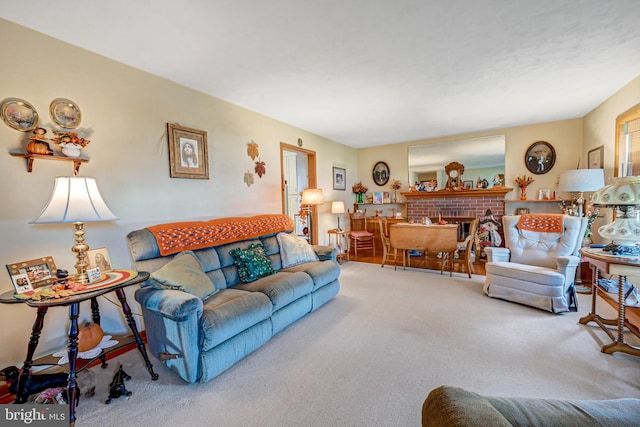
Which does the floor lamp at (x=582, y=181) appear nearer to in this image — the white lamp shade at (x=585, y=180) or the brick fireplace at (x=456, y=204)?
the white lamp shade at (x=585, y=180)

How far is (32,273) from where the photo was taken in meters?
1.73

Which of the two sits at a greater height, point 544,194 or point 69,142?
point 69,142

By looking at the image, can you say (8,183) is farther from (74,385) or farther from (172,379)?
(172,379)

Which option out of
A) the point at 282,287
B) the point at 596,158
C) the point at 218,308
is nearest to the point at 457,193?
the point at 596,158

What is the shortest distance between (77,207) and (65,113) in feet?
3.05

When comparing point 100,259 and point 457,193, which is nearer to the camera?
point 100,259

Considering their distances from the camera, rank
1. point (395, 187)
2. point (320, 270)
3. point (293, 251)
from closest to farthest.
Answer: point (320, 270) → point (293, 251) → point (395, 187)

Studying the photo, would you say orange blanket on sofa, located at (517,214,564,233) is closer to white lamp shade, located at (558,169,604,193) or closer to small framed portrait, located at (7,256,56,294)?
white lamp shade, located at (558,169,604,193)

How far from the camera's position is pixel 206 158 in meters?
3.00

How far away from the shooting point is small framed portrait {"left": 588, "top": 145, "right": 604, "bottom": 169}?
3.57 m

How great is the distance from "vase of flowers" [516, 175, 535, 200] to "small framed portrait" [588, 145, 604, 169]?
2.67 feet

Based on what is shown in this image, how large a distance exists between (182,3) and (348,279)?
3.60m

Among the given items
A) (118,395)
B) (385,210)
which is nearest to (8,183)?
(118,395)

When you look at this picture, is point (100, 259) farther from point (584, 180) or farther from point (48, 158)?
point (584, 180)
